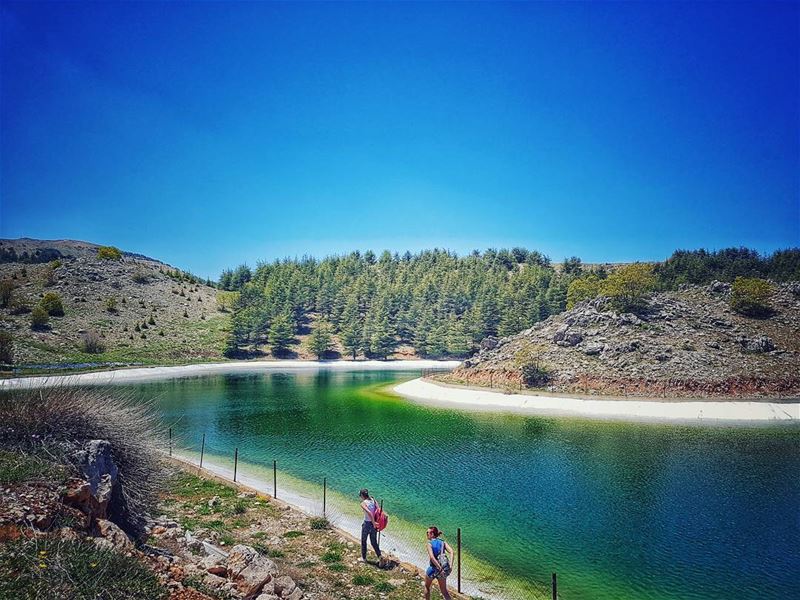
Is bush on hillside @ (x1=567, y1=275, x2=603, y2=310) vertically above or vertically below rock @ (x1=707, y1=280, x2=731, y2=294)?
above

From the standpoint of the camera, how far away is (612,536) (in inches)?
798

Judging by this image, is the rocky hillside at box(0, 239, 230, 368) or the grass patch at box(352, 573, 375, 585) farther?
the rocky hillside at box(0, 239, 230, 368)

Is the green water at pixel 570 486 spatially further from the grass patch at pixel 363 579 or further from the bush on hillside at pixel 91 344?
the bush on hillside at pixel 91 344

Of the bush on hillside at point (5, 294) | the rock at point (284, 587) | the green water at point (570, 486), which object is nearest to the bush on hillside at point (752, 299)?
the green water at point (570, 486)

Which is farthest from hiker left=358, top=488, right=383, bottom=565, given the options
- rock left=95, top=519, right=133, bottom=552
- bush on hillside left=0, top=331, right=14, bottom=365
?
bush on hillside left=0, top=331, right=14, bottom=365

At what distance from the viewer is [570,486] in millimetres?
26734

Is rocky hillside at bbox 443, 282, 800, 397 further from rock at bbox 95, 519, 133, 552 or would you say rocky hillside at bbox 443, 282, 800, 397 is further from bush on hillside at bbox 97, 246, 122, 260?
bush on hillside at bbox 97, 246, 122, 260

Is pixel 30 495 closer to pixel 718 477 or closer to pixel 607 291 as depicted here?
pixel 718 477

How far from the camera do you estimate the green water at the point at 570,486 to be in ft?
56.7

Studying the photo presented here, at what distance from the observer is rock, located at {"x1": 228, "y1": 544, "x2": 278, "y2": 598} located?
11609 mm

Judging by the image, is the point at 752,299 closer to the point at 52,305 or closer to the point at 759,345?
the point at 759,345

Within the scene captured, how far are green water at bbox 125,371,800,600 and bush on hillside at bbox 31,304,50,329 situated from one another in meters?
72.2

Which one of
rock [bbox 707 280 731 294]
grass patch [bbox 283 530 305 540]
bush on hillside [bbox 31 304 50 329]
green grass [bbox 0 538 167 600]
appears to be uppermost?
rock [bbox 707 280 731 294]

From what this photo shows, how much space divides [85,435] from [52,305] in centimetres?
11898
